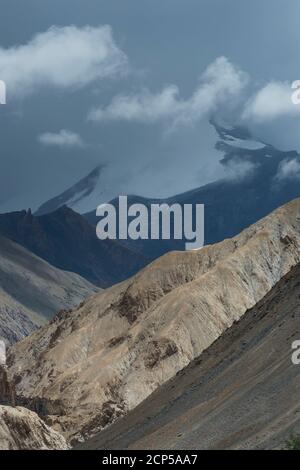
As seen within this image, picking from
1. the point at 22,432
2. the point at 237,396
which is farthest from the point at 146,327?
the point at 22,432

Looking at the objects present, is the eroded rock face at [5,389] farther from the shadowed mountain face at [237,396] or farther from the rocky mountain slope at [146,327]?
the rocky mountain slope at [146,327]

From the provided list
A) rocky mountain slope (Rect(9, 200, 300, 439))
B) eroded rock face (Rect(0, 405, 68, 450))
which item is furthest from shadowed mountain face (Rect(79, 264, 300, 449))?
rocky mountain slope (Rect(9, 200, 300, 439))

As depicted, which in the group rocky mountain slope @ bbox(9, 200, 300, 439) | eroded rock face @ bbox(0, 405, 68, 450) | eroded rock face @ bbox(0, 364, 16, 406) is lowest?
eroded rock face @ bbox(0, 405, 68, 450)

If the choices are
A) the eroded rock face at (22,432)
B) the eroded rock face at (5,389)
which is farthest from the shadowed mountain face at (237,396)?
the eroded rock face at (5,389)

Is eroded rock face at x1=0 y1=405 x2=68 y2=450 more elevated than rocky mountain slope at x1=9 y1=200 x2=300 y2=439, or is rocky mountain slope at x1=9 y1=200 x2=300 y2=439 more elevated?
rocky mountain slope at x1=9 y1=200 x2=300 y2=439

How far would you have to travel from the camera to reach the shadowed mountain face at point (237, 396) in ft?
223

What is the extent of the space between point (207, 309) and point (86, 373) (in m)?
13.5

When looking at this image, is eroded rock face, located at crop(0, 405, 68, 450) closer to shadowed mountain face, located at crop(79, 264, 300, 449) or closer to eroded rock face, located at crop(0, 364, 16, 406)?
shadowed mountain face, located at crop(79, 264, 300, 449)

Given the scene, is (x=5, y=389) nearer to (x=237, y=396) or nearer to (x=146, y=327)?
(x=237, y=396)

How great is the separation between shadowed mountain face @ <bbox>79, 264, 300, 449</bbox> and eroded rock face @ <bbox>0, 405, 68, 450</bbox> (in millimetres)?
5445

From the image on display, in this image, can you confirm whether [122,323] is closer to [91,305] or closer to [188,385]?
[91,305]

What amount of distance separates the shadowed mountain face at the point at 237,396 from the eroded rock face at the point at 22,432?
5445mm

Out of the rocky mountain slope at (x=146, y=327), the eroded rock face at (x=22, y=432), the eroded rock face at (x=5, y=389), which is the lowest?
the eroded rock face at (x=22, y=432)

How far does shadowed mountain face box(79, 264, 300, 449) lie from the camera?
68000mm
